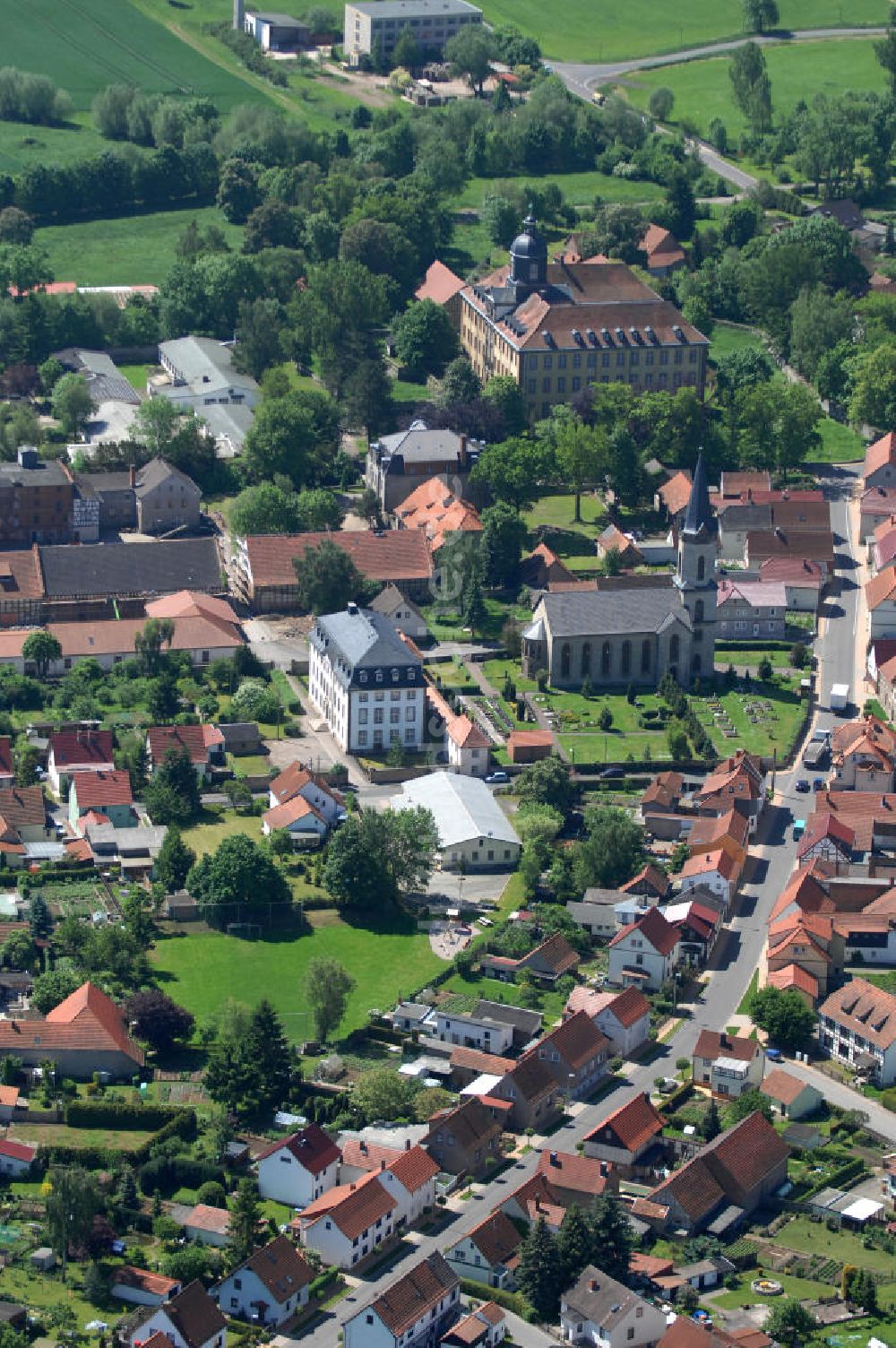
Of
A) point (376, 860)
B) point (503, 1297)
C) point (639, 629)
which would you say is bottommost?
point (503, 1297)

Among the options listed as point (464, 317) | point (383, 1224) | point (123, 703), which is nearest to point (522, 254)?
point (464, 317)

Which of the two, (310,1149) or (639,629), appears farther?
(639,629)

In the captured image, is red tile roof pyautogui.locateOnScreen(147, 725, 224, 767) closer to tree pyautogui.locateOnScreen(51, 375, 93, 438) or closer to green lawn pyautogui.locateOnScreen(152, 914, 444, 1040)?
green lawn pyautogui.locateOnScreen(152, 914, 444, 1040)

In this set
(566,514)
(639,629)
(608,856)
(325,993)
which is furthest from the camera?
(566,514)

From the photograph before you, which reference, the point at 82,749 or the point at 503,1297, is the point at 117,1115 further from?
the point at 82,749

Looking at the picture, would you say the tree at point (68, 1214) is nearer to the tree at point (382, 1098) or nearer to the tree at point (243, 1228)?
the tree at point (243, 1228)

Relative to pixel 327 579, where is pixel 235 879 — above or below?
below

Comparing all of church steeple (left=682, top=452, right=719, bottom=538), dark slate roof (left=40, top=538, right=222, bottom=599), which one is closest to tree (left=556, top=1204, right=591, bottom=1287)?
church steeple (left=682, top=452, right=719, bottom=538)

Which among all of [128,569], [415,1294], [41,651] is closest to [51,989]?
[415,1294]

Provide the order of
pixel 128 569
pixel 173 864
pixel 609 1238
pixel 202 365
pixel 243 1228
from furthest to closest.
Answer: pixel 202 365 → pixel 128 569 → pixel 173 864 → pixel 243 1228 → pixel 609 1238
